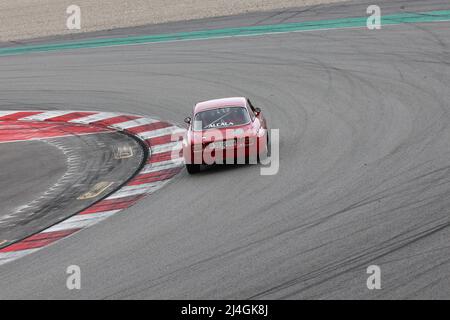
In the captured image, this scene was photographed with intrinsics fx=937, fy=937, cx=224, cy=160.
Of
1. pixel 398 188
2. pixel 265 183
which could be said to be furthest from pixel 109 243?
pixel 398 188

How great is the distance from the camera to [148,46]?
3291cm

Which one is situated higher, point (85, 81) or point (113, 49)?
point (113, 49)

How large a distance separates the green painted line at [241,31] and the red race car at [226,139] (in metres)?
13.1

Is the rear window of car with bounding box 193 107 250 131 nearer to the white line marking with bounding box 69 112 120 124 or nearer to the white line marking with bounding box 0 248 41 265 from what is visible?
the white line marking with bounding box 0 248 41 265

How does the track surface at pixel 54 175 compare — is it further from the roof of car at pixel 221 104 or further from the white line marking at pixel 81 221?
the roof of car at pixel 221 104

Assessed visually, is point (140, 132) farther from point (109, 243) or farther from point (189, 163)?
point (109, 243)

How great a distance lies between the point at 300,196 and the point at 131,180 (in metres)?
4.37

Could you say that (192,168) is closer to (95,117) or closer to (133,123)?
(133,123)

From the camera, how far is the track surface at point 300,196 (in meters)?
11.9

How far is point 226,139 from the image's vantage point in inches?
703

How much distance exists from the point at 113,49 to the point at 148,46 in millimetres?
1318

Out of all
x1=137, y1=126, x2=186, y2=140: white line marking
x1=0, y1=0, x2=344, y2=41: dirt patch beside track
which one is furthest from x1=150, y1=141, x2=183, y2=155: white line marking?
x1=0, y1=0, x2=344, y2=41: dirt patch beside track

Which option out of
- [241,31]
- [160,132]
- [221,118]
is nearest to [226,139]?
[221,118]

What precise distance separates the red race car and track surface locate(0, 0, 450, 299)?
0.32 m
